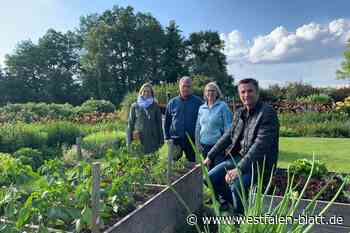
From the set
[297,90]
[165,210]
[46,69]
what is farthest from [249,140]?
[46,69]

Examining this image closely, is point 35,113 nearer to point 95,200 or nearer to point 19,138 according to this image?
point 19,138

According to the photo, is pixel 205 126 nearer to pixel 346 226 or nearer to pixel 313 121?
pixel 346 226

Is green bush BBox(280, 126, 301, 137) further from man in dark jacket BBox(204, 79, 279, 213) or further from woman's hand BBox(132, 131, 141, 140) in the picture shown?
man in dark jacket BBox(204, 79, 279, 213)

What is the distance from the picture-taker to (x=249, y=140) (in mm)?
3221

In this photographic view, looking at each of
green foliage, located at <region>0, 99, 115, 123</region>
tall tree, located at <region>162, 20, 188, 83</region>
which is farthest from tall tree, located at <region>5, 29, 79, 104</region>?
green foliage, located at <region>0, 99, 115, 123</region>

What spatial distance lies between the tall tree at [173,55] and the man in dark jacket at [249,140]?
33985mm

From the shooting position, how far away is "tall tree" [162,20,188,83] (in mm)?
38125

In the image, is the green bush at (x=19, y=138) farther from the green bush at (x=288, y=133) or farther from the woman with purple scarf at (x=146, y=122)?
the green bush at (x=288, y=133)

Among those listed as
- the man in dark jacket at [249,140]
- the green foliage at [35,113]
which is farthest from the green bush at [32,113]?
the man in dark jacket at [249,140]

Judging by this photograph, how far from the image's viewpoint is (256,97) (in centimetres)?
323

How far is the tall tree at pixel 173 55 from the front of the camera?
38.1 metres

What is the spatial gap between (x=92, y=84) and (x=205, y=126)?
114 feet

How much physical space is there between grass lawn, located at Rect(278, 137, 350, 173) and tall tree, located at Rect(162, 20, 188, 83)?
28.2 meters

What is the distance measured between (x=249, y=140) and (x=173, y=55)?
36.6 metres
